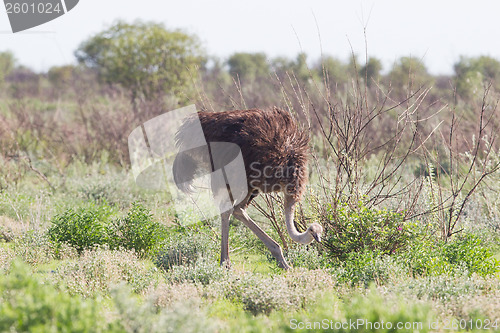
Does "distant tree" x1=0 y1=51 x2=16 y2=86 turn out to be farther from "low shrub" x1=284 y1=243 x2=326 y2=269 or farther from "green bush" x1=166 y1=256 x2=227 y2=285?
"green bush" x1=166 y1=256 x2=227 y2=285

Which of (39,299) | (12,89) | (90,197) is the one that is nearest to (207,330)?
(39,299)

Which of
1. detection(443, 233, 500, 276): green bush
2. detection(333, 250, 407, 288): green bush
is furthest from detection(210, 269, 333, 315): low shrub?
detection(443, 233, 500, 276): green bush

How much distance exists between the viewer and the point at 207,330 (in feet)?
11.6

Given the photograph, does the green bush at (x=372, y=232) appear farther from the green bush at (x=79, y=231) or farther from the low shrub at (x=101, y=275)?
the green bush at (x=79, y=231)

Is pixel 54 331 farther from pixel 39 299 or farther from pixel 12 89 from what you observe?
pixel 12 89

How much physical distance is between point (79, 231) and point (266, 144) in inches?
110

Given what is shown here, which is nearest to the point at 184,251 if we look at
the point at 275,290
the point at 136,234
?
the point at 136,234

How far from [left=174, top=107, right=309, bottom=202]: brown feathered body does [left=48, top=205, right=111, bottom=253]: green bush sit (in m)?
1.84

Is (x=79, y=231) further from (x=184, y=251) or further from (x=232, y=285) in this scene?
(x=232, y=285)

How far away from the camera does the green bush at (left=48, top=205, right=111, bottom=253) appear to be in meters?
→ 7.05

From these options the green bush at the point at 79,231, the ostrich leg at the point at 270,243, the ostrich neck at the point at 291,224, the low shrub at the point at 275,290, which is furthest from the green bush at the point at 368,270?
the green bush at the point at 79,231

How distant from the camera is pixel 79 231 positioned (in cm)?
705

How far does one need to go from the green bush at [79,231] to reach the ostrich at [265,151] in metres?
1.69

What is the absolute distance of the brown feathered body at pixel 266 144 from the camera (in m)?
5.77
